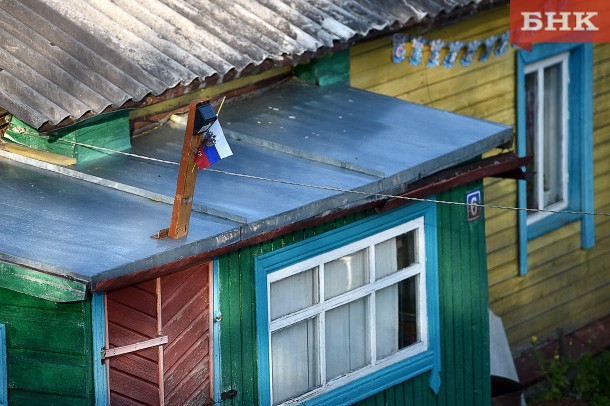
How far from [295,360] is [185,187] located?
1.90 metres

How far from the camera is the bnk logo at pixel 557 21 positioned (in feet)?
40.0

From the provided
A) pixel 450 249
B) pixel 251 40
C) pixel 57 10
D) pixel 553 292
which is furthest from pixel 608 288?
pixel 57 10

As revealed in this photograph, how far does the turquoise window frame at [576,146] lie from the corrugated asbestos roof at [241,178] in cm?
266

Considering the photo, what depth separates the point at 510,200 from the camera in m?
13.1

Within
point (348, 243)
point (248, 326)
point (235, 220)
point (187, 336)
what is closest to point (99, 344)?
point (187, 336)

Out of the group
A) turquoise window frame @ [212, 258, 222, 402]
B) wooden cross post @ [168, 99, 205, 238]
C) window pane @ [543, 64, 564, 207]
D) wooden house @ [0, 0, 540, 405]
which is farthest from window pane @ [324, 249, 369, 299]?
window pane @ [543, 64, 564, 207]

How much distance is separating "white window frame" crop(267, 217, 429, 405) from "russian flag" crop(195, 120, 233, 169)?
1.26m

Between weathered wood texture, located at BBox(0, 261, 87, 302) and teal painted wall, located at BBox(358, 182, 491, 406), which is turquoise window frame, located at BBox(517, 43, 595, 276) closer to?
teal painted wall, located at BBox(358, 182, 491, 406)

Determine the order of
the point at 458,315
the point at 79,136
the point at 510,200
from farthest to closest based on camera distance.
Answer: the point at 510,200
the point at 458,315
the point at 79,136

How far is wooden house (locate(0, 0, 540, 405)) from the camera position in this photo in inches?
319

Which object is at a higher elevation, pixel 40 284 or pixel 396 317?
pixel 40 284

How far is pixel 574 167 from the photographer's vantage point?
1389 cm

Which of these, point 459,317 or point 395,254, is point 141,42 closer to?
point 395,254

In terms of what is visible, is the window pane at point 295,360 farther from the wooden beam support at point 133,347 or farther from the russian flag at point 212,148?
the russian flag at point 212,148
